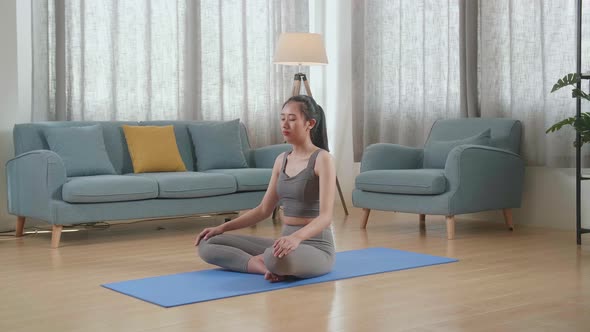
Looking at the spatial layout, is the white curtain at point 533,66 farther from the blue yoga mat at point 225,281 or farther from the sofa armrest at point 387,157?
the blue yoga mat at point 225,281

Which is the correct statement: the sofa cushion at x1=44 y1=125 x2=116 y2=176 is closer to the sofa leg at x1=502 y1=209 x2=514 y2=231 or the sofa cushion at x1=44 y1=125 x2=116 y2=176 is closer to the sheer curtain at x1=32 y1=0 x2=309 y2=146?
the sheer curtain at x1=32 y1=0 x2=309 y2=146

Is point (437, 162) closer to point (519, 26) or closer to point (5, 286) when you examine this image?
point (519, 26)

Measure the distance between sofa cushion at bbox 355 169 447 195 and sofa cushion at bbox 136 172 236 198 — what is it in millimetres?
932

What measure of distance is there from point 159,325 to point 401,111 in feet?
13.9

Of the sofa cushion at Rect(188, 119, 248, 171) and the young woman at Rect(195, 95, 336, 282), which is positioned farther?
the sofa cushion at Rect(188, 119, 248, 171)

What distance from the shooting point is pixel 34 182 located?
5137 millimetres

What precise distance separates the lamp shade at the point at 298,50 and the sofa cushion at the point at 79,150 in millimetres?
1729

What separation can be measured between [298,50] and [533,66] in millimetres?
1841

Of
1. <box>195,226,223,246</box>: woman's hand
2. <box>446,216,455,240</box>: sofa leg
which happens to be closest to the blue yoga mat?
<box>195,226,223,246</box>: woman's hand

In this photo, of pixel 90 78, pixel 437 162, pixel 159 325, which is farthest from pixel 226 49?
pixel 159 325

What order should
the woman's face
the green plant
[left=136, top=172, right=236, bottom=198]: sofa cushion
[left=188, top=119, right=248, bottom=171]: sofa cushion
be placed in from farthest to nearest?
1. [left=188, top=119, right=248, bottom=171]: sofa cushion
2. [left=136, top=172, right=236, bottom=198]: sofa cushion
3. the green plant
4. the woman's face

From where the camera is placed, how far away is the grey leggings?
3.57 m

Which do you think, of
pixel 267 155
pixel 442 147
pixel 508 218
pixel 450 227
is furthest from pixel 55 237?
pixel 508 218

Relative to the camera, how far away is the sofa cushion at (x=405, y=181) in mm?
5203
